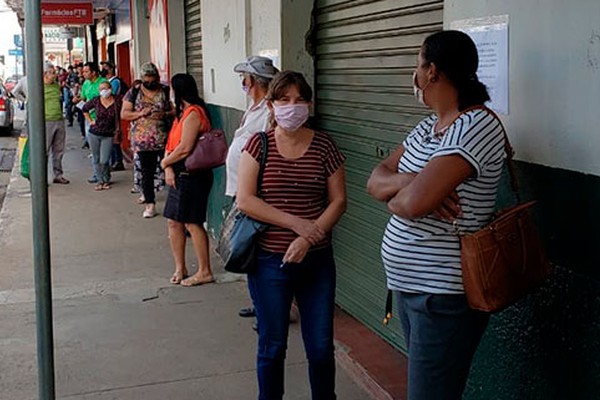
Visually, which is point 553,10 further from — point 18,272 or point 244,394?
point 18,272

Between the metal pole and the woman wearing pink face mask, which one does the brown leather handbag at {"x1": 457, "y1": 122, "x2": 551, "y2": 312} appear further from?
the metal pole

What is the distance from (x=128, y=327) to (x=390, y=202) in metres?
3.42

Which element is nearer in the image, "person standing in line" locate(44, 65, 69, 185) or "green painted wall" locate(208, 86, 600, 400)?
"green painted wall" locate(208, 86, 600, 400)

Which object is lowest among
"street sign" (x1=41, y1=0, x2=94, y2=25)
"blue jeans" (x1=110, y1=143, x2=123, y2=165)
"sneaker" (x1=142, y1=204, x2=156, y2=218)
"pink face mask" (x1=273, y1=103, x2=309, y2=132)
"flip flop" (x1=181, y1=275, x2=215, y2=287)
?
"flip flop" (x1=181, y1=275, x2=215, y2=287)

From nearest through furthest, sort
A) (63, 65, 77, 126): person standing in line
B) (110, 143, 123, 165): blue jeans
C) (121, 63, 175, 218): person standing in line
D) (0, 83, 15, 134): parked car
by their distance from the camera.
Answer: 1. (121, 63, 175, 218): person standing in line
2. (110, 143, 123, 165): blue jeans
3. (63, 65, 77, 126): person standing in line
4. (0, 83, 15, 134): parked car

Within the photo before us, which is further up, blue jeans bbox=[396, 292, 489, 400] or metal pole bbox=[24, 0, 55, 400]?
metal pole bbox=[24, 0, 55, 400]

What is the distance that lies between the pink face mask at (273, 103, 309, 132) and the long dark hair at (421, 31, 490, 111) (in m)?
0.99

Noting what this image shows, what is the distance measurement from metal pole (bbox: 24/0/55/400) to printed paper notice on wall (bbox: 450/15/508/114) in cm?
165

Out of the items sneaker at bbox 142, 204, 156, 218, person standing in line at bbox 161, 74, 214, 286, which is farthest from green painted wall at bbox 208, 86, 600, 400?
sneaker at bbox 142, 204, 156, 218

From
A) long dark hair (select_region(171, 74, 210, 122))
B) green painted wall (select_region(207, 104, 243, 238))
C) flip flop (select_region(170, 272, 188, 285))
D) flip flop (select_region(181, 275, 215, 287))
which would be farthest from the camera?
green painted wall (select_region(207, 104, 243, 238))

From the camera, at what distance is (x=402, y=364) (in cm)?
457

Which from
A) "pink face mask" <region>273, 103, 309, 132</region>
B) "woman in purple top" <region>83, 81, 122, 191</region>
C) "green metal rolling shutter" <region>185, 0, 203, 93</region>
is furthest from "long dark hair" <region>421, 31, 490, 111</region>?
"woman in purple top" <region>83, 81, 122, 191</region>

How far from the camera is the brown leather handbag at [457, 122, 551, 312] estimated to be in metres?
2.52

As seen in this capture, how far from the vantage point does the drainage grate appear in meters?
16.4
